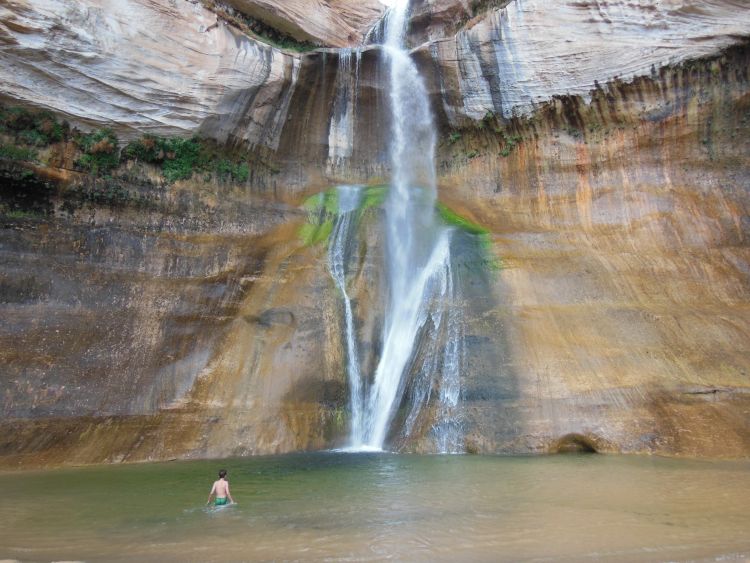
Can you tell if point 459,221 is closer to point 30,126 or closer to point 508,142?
point 508,142

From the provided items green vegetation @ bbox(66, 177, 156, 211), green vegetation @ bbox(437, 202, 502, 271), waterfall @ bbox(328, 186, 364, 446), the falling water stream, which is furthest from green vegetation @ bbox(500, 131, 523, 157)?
green vegetation @ bbox(66, 177, 156, 211)

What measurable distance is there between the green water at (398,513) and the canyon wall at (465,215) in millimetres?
2012

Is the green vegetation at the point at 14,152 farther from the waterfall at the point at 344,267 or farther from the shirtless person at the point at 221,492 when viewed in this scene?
the shirtless person at the point at 221,492

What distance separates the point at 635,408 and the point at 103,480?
10111 mm

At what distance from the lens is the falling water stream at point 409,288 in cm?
1261

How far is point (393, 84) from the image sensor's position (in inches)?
756

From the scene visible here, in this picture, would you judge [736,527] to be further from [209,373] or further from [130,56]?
[130,56]

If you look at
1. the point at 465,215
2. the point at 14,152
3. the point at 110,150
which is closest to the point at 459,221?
the point at 465,215

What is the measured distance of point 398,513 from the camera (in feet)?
20.7

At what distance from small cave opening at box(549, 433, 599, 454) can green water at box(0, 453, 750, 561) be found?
1.04 meters

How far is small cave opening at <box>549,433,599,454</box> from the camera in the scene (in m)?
10.9

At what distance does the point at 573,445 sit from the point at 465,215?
27.7 feet

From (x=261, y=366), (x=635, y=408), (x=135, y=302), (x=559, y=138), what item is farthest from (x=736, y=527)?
(x=559, y=138)

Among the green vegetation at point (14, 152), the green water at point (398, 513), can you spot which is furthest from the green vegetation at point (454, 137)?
the green vegetation at point (14, 152)
